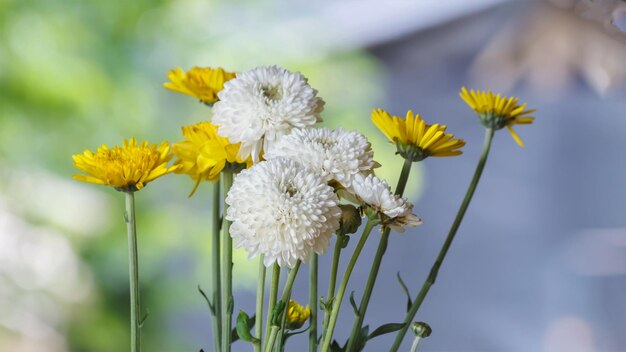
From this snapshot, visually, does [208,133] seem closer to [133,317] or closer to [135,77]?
[133,317]

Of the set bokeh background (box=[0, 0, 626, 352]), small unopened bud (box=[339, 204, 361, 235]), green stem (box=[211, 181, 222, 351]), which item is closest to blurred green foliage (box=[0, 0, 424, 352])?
bokeh background (box=[0, 0, 626, 352])

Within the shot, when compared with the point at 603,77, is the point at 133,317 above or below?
below

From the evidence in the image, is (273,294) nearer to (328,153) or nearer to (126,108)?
(328,153)

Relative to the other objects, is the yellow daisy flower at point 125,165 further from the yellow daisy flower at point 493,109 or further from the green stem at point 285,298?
the yellow daisy flower at point 493,109

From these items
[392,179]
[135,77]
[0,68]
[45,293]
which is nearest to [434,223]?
[392,179]

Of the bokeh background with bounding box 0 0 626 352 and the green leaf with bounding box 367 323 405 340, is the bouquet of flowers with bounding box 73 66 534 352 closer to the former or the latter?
the green leaf with bounding box 367 323 405 340

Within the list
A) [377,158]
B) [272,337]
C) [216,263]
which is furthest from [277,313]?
[377,158]

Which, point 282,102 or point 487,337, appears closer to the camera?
point 282,102
